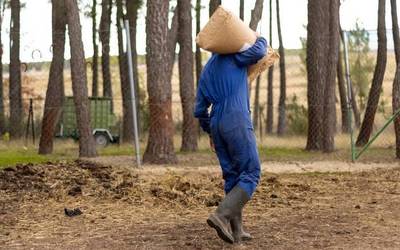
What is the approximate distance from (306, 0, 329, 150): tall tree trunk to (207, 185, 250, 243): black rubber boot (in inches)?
477

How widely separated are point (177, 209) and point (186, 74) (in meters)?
10.1

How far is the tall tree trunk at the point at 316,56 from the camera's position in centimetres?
1814

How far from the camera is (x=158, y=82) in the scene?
13234 mm

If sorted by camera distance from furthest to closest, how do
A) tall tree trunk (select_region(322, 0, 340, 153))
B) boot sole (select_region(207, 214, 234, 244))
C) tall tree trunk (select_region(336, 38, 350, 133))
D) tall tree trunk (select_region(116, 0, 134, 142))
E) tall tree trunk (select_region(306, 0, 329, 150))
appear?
tall tree trunk (select_region(336, 38, 350, 133)) → tall tree trunk (select_region(116, 0, 134, 142)) → tall tree trunk (select_region(306, 0, 329, 150)) → tall tree trunk (select_region(322, 0, 340, 153)) → boot sole (select_region(207, 214, 234, 244))

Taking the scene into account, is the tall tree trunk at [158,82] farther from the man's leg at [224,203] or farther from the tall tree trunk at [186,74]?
the man's leg at [224,203]

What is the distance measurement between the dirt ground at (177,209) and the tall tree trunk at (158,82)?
4.34 ft

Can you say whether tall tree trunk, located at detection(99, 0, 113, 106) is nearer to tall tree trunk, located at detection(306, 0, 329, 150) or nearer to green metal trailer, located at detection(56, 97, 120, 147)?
green metal trailer, located at detection(56, 97, 120, 147)

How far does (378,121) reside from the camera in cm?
3098

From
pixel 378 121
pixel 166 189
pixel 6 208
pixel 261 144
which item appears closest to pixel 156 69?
pixel 166 189

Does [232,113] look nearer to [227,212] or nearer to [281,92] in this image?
[227,212]

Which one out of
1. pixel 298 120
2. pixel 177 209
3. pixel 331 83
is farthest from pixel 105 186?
pixel 298 120

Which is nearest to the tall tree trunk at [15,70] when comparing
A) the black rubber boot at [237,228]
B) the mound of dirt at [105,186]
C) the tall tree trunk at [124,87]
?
the tall tree trunk at [124,87]

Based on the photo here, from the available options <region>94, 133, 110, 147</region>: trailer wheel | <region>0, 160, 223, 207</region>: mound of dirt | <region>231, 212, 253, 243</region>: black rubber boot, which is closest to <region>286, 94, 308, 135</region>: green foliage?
<region>94, 133, 110, 147</region>: trailer wheel

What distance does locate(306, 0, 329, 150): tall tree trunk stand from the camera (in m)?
18.1
